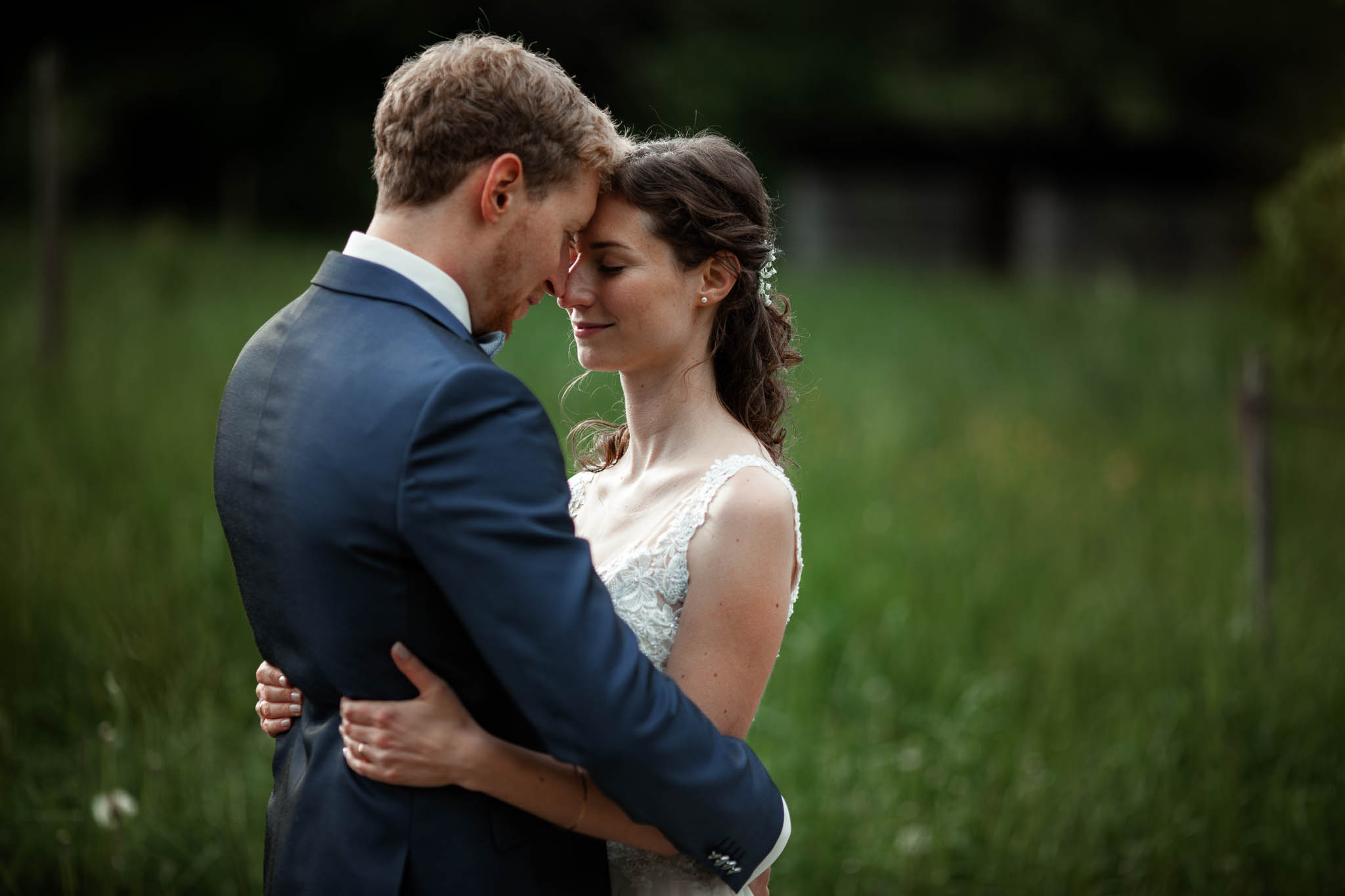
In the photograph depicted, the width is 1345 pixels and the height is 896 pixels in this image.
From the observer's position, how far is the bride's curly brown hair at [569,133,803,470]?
7.12 ft

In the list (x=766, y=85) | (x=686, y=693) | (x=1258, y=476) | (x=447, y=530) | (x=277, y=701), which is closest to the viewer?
(x=447, y=530)

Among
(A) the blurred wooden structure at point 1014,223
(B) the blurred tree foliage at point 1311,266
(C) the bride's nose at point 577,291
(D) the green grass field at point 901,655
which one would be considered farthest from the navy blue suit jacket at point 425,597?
(A) the blurred wooden structure at point 1014,223

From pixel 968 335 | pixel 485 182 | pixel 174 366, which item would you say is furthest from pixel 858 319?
pixel 485 182

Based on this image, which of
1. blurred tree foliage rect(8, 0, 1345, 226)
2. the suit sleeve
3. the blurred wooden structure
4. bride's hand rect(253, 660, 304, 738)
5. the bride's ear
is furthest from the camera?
the blurred wooden structure

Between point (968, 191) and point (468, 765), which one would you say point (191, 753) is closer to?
point (468, 765)

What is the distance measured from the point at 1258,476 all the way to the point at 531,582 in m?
5.01

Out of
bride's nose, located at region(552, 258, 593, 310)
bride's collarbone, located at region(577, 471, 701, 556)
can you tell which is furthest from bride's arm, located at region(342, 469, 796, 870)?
bride's nose, located at region(552, 258, 593, 310)

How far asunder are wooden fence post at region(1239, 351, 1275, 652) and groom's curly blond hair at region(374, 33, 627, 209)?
476 cm

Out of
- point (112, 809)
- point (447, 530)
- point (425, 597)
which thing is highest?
point (447, 530)

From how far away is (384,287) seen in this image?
5.64ft

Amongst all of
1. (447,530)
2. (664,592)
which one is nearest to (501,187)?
(447,530)

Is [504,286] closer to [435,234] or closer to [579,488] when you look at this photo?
[435,234]

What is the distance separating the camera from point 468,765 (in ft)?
5.57

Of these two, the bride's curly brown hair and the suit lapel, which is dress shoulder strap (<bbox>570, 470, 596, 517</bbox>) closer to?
the bride's curly brown hair
